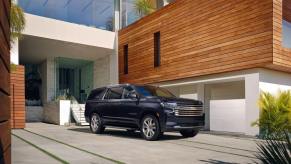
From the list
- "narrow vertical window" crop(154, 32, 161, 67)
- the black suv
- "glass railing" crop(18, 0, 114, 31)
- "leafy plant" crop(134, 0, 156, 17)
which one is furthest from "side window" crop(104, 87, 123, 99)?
"leafy plant" crop(134, 0, 156, 17)

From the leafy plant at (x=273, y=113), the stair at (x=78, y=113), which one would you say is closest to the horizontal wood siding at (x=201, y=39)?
the leafy plant at (x=273, y=113)

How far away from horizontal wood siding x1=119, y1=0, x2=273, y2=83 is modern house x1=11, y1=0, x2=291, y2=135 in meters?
0.04

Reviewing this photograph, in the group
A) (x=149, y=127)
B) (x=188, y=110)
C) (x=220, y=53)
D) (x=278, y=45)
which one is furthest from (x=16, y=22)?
(x=278, y=45)

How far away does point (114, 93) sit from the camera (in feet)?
39.0

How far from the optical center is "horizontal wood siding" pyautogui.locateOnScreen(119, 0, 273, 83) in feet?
41.9

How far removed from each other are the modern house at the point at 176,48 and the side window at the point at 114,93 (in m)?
4.84

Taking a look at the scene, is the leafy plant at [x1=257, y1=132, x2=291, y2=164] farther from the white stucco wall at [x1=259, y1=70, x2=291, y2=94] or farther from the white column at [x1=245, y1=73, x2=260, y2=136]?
the white stucco wall at [x1=259, y1=70, x2=291, y2=94]

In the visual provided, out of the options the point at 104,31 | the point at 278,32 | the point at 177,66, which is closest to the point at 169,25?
the point at 177,66

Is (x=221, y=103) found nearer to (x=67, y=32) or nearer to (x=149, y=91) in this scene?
(x=149, y=91)

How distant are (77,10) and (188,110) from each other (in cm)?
1259

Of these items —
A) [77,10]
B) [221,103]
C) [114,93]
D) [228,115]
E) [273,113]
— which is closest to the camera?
[273,113]

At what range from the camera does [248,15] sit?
13.2 metres

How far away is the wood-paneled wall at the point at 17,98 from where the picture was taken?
49.9 ft

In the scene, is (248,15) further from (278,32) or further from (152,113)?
(152,113)
